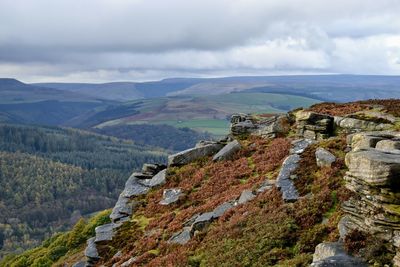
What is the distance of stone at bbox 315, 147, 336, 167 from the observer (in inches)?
1039

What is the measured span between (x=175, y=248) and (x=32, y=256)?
34.0m

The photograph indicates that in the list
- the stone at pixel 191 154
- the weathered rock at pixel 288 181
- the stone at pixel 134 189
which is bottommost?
the stone at pixel 134 189

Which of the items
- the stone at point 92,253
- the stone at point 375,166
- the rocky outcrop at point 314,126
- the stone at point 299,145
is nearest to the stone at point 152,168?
the stone at point 92,253

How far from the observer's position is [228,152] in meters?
39.9

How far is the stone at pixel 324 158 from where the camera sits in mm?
26391

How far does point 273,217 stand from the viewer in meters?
22.8

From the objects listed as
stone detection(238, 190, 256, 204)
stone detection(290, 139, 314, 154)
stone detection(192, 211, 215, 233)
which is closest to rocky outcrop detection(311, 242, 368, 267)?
stone detection(238, 190, 256, 204)

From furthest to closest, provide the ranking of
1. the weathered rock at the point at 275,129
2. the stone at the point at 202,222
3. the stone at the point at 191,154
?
1. the weathered rock at the point at 275,129
2. the stone at the point at 191,154
3. the stone at the point at 202,222

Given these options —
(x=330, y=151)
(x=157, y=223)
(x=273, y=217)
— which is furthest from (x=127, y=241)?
(x=330, y=151)

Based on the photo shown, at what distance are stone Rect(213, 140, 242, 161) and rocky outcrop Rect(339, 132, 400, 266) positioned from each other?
20641 mm

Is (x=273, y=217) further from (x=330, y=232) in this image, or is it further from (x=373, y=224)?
(x=373, y=224)

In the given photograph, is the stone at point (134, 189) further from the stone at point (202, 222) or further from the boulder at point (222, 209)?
the stone at point (202, 222)

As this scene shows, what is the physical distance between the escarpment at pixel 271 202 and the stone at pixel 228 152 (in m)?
0.10

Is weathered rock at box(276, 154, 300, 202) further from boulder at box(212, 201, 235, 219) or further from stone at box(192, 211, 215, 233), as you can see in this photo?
stone at box(192, 211, 215, 233)
